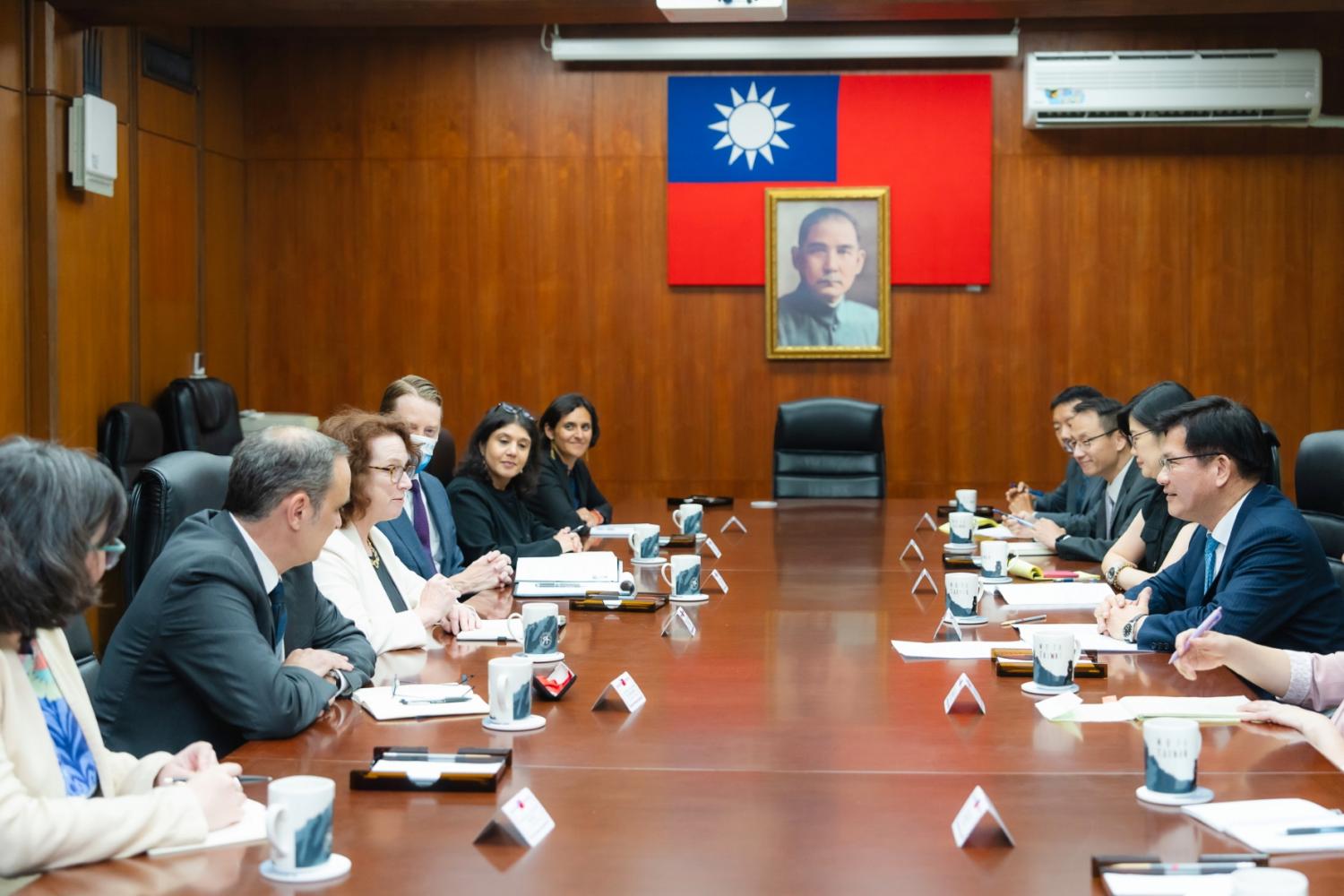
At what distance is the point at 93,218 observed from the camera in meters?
6.91

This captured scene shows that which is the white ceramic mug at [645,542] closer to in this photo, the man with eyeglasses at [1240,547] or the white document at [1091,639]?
the white document at [1091,639]

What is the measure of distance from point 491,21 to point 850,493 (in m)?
2.72

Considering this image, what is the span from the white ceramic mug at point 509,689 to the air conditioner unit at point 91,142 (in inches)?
206

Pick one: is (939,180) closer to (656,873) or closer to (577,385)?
(577,385)

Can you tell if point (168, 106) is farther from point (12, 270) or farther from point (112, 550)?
point (112, 550)

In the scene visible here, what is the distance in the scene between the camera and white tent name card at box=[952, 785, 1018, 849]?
170cm

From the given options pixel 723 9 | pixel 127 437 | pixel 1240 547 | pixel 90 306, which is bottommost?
pixel 1240 547

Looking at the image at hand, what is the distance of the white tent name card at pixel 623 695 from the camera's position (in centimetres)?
242

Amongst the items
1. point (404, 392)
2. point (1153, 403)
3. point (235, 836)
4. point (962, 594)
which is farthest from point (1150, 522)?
point (235, 836)

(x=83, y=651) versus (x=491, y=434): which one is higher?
(x=491, y=434)

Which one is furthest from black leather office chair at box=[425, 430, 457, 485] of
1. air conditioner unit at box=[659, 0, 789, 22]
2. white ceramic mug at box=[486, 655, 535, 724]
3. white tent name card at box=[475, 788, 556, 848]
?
white tent name card at box=[475, 788, 556, 848]

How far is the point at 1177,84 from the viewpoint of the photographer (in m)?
7.76

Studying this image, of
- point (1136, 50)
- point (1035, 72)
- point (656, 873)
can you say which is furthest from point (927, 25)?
point (656, 873)

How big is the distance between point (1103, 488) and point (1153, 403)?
123 cm
